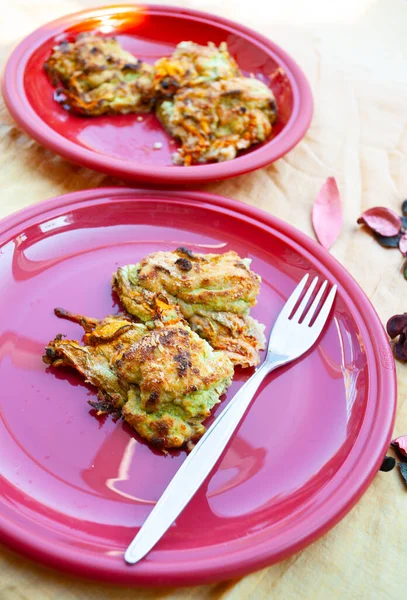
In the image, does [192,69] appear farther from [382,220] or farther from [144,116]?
[382,220]

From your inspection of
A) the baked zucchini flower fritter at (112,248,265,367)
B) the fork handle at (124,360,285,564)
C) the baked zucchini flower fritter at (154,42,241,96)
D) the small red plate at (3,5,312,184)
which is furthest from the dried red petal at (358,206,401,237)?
the fork handle at (124,360,285,564)

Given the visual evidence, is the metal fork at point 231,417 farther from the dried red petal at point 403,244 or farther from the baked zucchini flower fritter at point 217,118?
the baked zucchini flower fritter at point 217,118

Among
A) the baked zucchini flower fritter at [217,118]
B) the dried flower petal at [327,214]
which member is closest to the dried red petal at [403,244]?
the dried flower petal at [327,214]

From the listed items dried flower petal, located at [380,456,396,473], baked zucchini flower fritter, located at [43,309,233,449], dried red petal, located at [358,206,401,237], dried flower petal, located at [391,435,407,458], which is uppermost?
baked zucchini flower fritter, located at [43,309,233,449]

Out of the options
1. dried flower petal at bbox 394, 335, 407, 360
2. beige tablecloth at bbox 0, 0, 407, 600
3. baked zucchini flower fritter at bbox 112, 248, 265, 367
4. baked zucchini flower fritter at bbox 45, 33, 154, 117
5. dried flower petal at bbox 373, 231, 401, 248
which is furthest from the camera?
baked zucchini flower fritter at bbox 45, 33, 154, 117

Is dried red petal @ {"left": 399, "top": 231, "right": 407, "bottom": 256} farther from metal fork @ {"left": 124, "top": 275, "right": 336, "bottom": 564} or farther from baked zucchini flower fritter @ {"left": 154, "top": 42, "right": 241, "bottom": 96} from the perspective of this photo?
baked zucchini flower fritter @ {"left": 154, "top": 42, "right": 241, "bottom": 96}

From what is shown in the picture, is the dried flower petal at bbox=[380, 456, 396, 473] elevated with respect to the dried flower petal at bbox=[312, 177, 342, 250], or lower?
lower
